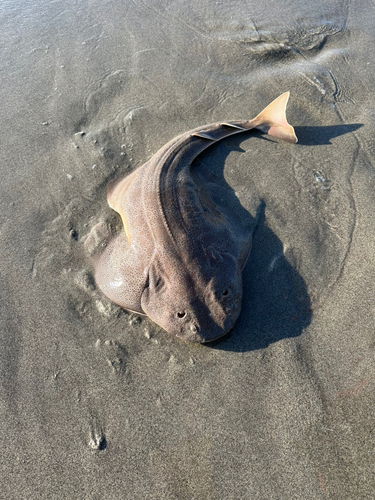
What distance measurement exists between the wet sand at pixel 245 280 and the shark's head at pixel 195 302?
0.93ft

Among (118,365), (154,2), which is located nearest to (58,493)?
(118,365)

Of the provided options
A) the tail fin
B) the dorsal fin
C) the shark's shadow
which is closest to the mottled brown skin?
the shark's shadow

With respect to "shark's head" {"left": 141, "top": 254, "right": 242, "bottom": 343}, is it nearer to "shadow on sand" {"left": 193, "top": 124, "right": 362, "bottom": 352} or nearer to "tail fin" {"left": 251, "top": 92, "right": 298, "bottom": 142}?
"shadow on sand" {"left": 193, "top": 124, "right": 362, "bottom": 352}

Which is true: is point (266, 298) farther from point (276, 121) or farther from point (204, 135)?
point (276, 121)

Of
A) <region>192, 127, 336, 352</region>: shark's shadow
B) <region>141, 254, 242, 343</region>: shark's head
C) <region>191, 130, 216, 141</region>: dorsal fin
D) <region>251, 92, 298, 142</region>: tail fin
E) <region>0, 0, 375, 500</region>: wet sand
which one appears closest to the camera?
<region>0, 0, 375, 500</region>: wet sand

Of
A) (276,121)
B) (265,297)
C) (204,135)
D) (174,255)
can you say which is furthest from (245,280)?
(276,121)

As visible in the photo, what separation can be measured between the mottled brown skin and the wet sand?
272mm

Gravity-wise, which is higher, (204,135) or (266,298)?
(204,135)

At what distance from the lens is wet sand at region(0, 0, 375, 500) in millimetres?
3027

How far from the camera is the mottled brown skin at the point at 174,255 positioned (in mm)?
3430

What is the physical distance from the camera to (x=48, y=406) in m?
3.33

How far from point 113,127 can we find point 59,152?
100cm

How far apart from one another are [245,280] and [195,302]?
0.89 m

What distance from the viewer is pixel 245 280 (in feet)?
13.2
